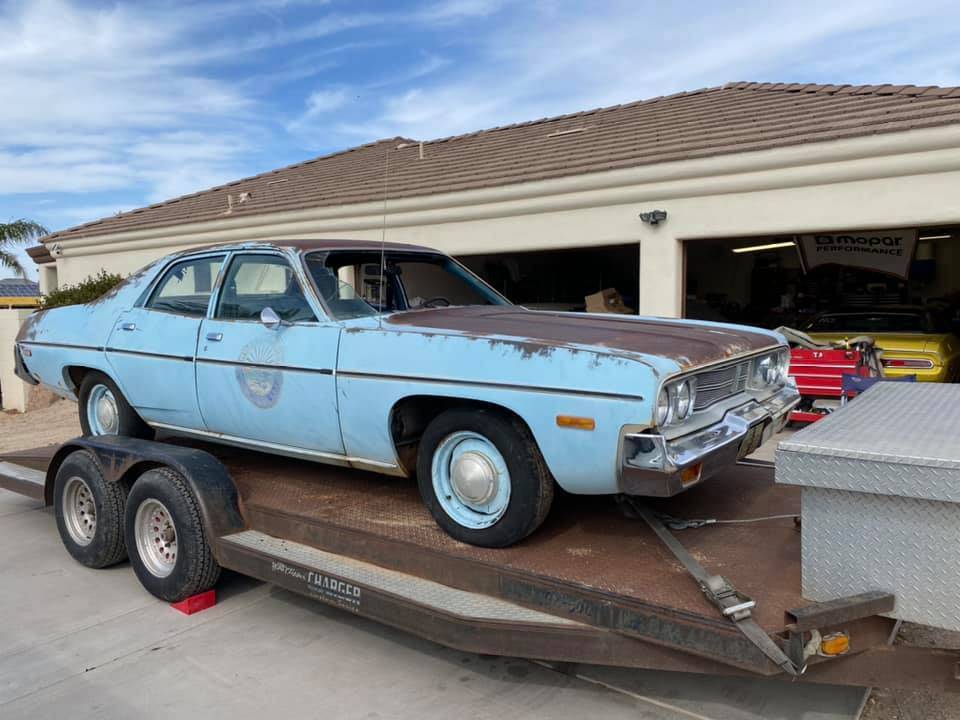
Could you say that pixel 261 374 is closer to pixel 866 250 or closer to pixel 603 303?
pixel 603 303

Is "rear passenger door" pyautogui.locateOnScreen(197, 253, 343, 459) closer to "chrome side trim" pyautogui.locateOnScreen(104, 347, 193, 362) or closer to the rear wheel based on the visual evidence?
"chrome side trim" pyautogui.locateOnScreen(104, 347, 193, 362)

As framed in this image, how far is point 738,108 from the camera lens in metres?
9.89

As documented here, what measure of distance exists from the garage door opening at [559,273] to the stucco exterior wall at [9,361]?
28.7ft

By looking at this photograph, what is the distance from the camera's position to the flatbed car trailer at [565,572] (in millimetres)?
2432

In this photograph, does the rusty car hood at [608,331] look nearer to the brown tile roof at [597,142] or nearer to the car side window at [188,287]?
the car side window at [188,287]

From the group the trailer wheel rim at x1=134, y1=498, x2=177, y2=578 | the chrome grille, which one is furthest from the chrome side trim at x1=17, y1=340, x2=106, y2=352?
the chrome grille

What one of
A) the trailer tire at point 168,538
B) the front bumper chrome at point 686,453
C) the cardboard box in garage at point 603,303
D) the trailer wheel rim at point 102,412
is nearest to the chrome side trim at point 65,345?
the trailer wheel rim at point 102,412

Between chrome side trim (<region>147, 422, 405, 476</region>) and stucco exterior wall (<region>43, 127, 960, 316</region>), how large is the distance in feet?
18.7

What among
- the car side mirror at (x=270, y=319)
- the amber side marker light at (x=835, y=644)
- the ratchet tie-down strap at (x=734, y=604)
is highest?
the car side mirror at (x=270, y=319)

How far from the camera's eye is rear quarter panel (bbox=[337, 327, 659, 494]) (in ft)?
9.46

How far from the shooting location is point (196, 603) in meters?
4.04

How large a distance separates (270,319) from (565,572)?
2.06 m

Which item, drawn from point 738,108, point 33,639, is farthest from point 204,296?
point 738,108

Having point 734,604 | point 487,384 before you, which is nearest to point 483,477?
point 487,384
